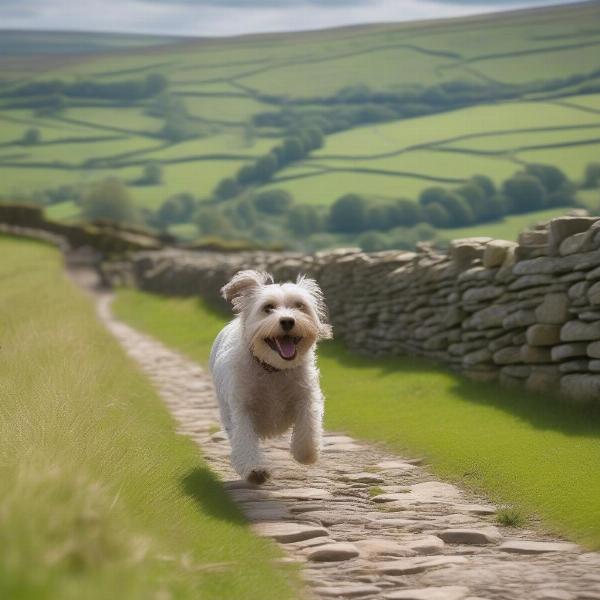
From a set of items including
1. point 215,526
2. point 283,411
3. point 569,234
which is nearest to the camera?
point 215,526

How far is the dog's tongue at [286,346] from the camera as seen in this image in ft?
27.0

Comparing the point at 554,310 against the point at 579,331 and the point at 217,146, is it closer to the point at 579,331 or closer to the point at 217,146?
the point at 579,331

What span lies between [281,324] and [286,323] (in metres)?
0.04

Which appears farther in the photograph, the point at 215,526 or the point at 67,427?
the point at 67,427

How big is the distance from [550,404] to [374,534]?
4249 mm

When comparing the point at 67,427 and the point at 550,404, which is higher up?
the point at 67,427

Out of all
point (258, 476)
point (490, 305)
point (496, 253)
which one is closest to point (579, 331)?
point (490, 305)

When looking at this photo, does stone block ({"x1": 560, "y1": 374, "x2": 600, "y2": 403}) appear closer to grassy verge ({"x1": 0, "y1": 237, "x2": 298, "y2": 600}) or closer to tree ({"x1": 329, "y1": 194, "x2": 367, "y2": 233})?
grassy verge ({"x1": 0, "y1": 237, "x2": 298, "y2": 600})

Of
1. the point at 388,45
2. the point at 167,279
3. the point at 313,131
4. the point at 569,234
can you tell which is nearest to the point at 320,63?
the point at 388,45

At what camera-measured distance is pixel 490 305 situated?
40.8 feet

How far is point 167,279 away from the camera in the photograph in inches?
1344

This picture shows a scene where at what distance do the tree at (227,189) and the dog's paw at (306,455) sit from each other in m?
55.7

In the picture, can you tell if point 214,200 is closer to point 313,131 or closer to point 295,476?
point 313,131

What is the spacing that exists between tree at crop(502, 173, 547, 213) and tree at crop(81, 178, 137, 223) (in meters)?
34.6
